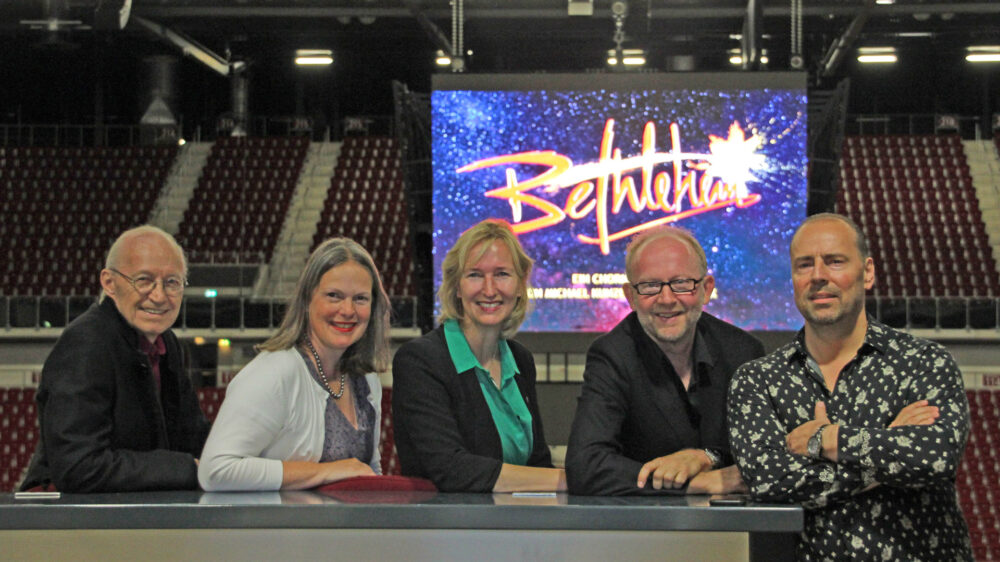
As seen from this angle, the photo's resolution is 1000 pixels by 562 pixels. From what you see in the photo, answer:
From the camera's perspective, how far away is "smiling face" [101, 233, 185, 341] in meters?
2.66

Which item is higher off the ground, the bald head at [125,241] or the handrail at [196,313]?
the bald head at [125,241]

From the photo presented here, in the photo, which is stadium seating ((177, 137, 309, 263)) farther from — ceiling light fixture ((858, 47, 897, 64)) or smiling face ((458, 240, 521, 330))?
smiling face ((458, 240, 521, 330))

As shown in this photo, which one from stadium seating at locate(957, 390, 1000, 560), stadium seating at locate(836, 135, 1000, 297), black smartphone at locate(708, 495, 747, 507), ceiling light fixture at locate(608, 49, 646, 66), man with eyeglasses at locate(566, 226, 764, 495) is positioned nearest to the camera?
black smartphone at locate(708, 495, 747, 507)

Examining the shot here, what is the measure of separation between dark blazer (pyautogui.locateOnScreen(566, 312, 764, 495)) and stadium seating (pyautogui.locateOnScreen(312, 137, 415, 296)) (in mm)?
11388

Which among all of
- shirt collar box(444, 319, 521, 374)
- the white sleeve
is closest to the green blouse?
shirt collar box(444, 319, 521, 374)

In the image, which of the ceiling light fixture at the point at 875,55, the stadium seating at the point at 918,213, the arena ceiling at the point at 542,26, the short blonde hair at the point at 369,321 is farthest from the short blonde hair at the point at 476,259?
the ceiling light fixture at the point at 875,55

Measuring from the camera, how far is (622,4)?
978 centimetres

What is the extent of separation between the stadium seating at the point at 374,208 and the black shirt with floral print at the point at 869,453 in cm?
1178

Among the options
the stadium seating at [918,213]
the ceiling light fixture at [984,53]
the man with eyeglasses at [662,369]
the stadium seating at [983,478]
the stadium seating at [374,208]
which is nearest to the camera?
the man with eyeglasses at [662,369]

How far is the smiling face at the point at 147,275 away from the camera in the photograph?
8.72ft

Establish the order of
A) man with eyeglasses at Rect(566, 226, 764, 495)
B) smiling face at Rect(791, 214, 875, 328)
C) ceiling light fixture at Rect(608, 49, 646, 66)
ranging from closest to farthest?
smiling face at Rect(791, 214, 875, 328), man with eyeglasses at Rect(566, 226, 764, 495), ceiling light fixture at Rect(608, 49, 646, 66)

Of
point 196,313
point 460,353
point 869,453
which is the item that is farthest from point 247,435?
point 196,313

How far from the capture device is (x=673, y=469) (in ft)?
7.70

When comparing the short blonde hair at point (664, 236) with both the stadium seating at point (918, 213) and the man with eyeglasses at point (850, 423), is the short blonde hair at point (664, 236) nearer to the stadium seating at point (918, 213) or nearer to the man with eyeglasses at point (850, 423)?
the man with eyeglasses at point (850, 423)
